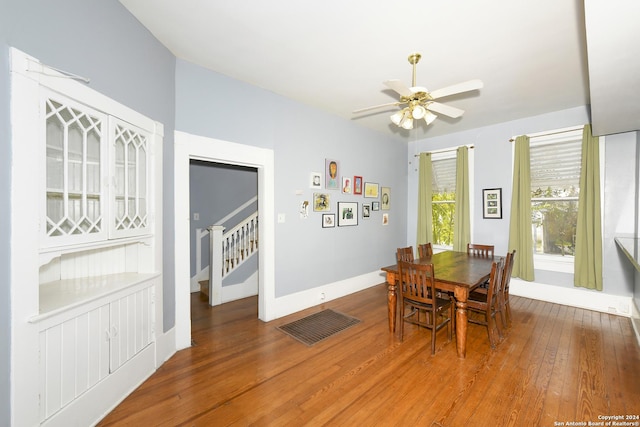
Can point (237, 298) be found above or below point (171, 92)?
below

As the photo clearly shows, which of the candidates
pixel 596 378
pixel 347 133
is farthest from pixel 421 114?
pixel 596 378

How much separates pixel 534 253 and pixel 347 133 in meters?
3.69

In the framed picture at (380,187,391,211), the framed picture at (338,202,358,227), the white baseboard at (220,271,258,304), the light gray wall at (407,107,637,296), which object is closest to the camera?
the light gray wall at (407,107,637,296)

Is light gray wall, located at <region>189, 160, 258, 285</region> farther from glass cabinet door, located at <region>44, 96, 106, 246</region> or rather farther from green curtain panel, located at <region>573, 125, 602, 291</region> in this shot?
green curtain panel, located at <region>573, 125, 602, 291</region>

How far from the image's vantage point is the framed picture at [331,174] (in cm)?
413

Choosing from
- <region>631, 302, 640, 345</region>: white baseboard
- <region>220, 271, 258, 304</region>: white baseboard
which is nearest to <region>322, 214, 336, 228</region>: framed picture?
<region>220, 271, 258, 304</region>: white baseboard

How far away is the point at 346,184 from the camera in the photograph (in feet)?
14.6

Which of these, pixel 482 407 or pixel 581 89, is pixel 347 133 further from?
pixel 482 407

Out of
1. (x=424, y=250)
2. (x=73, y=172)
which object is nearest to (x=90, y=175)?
(x=73, y=172)

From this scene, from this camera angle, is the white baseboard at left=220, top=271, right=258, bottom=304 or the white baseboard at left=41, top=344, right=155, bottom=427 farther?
the white baseboard at left=220, top=271, right=258, bottom=304

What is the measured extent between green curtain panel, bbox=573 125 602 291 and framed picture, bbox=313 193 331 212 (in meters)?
3.67

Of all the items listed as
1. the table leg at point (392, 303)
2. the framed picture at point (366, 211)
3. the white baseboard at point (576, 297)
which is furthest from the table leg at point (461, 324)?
the white baseboard at point (576, 297)

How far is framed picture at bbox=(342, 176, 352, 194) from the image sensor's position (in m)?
4.41

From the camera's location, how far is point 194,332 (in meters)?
3.06
